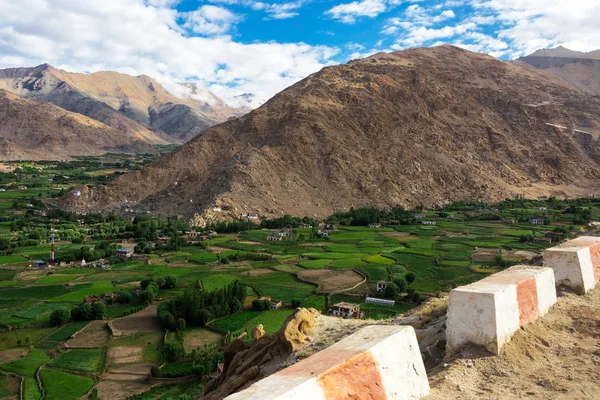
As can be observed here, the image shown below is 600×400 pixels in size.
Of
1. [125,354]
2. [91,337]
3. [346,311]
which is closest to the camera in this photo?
[125,354]

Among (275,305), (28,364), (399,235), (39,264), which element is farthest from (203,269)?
(399,235)

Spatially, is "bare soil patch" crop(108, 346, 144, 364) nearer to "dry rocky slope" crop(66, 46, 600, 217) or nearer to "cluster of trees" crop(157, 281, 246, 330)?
"cluster of trees" crop(157, 281, 246, 330)

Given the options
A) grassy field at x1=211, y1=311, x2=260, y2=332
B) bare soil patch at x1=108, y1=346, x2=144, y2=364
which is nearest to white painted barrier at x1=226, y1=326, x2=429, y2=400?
bare soil patch at x1=108, y1=346, x2=144, y2=364

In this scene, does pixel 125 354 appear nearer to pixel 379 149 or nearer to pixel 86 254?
pixel 86 254

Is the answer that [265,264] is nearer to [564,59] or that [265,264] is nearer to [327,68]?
[327,68]

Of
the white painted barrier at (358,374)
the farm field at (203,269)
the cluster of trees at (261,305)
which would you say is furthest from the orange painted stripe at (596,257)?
the cluster of trees at (261,305)

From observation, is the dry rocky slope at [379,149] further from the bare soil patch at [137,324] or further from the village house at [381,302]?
the village house at [381,302]

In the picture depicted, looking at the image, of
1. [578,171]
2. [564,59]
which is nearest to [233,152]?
[578,171]
